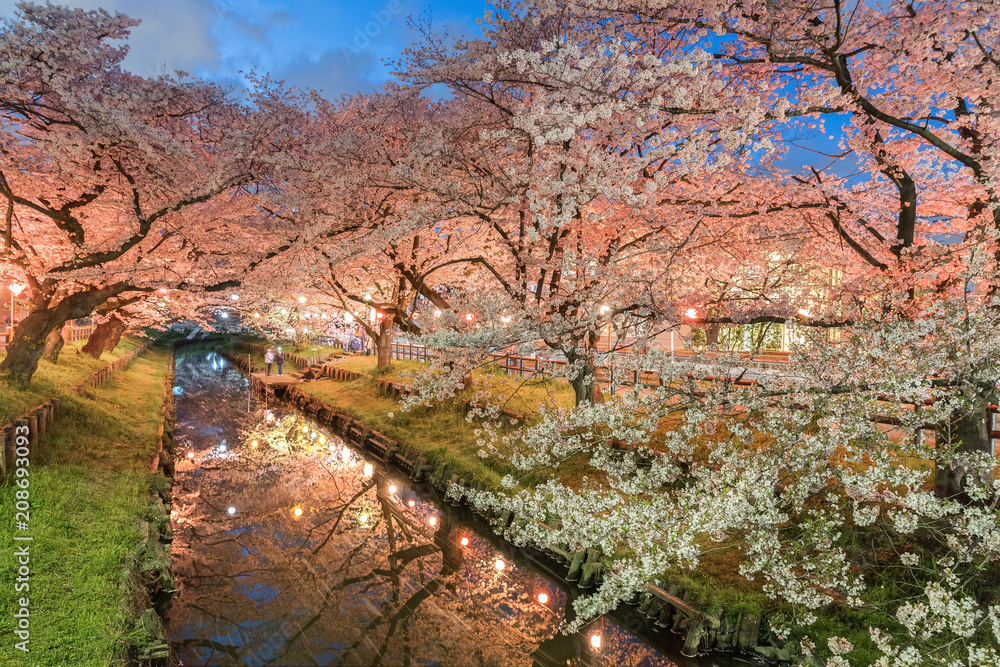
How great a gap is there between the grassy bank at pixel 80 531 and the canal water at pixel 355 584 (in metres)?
1.40

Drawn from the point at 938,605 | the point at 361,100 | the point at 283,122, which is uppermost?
the point at 361,100

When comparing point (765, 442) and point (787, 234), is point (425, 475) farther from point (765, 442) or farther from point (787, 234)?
point (787, 234)

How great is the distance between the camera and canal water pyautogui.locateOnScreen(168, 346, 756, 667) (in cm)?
732

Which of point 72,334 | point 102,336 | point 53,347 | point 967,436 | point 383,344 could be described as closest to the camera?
point 967,436

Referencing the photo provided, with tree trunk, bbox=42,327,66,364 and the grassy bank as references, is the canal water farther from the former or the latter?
tree trunk, bbox=42,327,66,364

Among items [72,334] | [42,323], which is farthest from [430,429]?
[72,334]

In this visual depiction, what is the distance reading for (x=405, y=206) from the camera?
1301cm

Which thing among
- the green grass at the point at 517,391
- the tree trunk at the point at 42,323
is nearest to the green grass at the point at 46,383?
the tree trunk at the point at 42,323

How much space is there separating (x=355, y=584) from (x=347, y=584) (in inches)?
5.5

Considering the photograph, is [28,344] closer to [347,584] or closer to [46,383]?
[46,383]

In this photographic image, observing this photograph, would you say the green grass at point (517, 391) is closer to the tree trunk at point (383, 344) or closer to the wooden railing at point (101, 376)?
the tree trunk at point (383, 344)

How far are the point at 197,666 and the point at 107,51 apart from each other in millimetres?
12093

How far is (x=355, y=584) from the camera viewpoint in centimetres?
898

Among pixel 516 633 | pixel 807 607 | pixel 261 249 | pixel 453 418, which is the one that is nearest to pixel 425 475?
pixel 453 418
